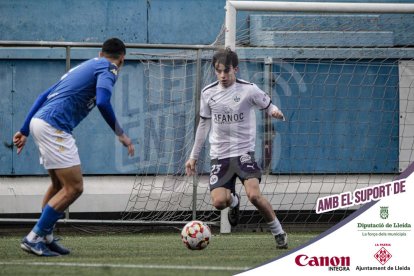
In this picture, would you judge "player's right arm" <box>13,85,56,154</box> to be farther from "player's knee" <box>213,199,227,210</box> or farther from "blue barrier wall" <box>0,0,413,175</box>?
"blue barrier wall" <box>0,0,413,175</box>

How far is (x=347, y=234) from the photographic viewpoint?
26.3 ft

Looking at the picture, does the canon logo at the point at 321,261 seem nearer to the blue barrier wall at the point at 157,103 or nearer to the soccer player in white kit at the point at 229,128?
the soccer player in white kit at the point at 229,128

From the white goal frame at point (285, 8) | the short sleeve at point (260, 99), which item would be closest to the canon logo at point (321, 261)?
the short sleeve at point (260, 99)

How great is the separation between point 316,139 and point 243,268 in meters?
5.97

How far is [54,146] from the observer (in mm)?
8875

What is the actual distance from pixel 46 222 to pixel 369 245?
2.67 m

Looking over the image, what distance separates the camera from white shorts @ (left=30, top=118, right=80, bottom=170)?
348 inches

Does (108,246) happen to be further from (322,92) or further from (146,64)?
(322,92)

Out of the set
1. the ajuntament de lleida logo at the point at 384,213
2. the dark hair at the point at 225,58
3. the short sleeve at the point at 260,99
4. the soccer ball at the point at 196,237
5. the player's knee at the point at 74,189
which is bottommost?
the soccer ball at the point at 196,237

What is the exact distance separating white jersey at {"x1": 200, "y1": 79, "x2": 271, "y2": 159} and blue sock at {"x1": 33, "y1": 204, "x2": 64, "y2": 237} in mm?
2005

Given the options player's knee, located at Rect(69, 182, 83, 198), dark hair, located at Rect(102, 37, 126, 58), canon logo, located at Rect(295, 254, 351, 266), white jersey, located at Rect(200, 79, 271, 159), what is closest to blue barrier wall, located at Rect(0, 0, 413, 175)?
white jersey, located at Rect(200, 79, 271, 159)

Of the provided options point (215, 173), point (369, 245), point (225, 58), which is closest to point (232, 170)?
point (215, 173)

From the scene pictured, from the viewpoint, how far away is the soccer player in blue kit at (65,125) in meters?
8.76

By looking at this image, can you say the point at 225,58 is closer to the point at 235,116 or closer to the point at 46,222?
the point at 235,116
